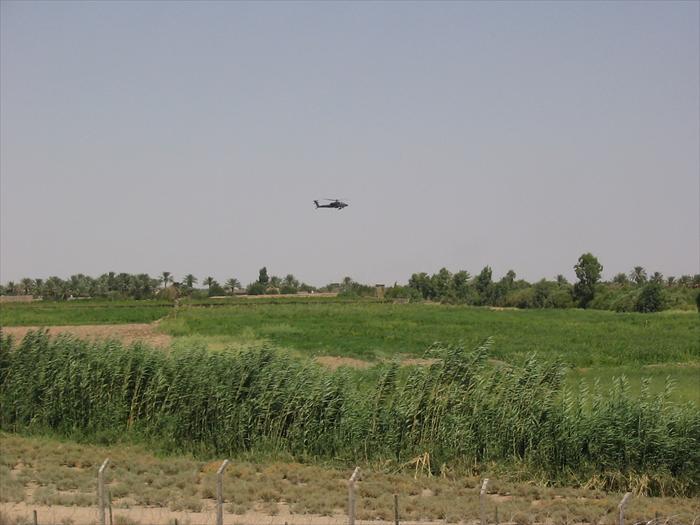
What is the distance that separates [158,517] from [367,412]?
8001 mm

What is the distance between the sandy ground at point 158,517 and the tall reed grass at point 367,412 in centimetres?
579

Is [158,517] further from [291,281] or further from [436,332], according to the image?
[291,281]

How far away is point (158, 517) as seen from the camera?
17000mm

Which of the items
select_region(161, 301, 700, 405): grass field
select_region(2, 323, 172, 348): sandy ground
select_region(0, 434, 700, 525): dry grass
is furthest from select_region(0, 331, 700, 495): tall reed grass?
select_region(2, 323, 172, 348): sandy ground

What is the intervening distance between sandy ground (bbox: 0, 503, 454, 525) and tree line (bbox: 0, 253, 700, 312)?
268 feet

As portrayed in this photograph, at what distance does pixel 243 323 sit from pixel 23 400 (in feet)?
135

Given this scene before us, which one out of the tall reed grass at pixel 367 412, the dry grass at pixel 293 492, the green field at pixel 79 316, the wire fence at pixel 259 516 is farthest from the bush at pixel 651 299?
the wire fence at pixel 259 516

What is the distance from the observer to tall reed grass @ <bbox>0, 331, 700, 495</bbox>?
21047mm

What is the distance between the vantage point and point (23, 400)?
29.3 meters

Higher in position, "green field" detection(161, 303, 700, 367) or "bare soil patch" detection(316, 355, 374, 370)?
"green field" detection(161, 303, 700, 367)

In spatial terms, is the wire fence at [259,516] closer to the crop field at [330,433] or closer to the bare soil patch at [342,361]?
the crop field at [330,433]

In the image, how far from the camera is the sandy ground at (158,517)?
16484 mm

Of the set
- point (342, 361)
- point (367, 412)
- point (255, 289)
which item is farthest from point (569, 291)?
point (367, 412)

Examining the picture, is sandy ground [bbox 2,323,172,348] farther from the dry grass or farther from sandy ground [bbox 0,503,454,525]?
sandy ground [bbox 0,503,454,525]
